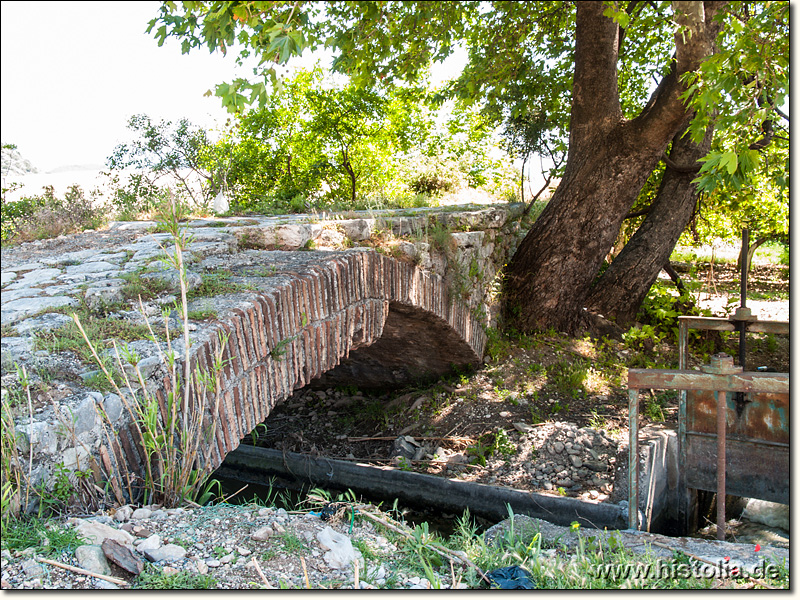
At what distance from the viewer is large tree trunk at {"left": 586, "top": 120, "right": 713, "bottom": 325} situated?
20.8 feet

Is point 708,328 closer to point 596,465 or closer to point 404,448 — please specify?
point 596,465

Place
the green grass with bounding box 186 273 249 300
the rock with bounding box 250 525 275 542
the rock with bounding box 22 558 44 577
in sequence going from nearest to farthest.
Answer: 1. the rock with bounding box 22 558 44 577
2. the rock with bounding box 250 525 275 542
3. the green grass with bounding box 186 273 249 300

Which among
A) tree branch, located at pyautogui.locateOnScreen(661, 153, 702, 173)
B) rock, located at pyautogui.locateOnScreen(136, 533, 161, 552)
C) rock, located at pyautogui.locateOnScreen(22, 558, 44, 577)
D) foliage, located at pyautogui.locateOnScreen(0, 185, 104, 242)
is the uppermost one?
tree branch, located at pyautogui.locateOnScreen(661, 153, 702, 173)

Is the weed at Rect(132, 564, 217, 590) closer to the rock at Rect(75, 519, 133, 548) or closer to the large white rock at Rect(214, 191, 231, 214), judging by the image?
the rock at Rect(75, 519, 133, 548)

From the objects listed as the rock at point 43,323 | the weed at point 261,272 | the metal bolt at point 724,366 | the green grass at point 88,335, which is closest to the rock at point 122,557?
the green grass at point 88,335

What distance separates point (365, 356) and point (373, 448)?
0.95 meters

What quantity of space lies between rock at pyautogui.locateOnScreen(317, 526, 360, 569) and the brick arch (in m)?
0.55

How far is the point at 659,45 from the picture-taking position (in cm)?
726

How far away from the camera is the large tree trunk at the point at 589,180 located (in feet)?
17.8

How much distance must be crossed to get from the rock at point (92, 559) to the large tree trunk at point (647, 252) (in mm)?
5556

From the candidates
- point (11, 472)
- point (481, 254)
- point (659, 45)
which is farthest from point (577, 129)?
point (11, 472)

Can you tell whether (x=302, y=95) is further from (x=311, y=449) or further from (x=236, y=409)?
(x=236, y=409)

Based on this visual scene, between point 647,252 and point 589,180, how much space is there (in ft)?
4.13

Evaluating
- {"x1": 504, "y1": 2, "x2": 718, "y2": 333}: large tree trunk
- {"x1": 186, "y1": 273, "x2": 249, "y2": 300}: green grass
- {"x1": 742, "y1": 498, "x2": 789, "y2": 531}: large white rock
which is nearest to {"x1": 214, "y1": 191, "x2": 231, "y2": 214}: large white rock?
{"x1": 186, "y1": 273, "x2": 249, "y2": 300}: green grass
